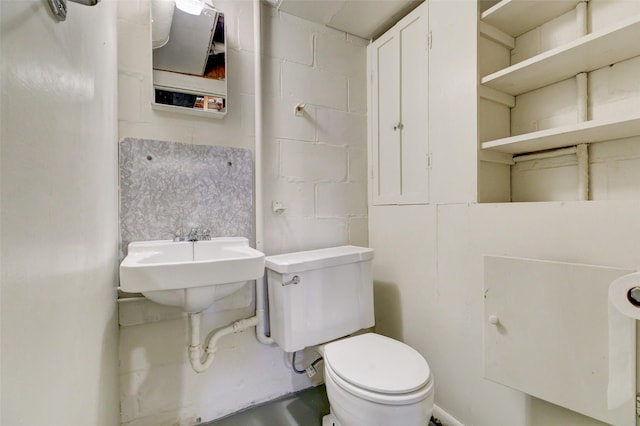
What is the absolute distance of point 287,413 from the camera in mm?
1438

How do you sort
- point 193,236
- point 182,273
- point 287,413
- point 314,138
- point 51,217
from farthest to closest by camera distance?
point 314,138 < point 287,413 < point 193,236 < point 182,273 < point 51,217

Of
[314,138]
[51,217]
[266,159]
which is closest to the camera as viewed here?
[51,217]

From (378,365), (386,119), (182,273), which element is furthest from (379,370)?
(386,119)

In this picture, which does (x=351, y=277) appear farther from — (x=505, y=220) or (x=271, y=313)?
(x=505, y=220)

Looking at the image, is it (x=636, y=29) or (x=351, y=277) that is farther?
(x=351, y=277)

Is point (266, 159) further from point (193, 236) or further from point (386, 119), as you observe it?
point (386, 119)

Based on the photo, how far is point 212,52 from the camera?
1.35 metres

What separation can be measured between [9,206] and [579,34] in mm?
1672

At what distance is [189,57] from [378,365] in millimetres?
1542

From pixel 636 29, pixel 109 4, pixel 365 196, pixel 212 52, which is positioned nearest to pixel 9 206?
pixel 109 4

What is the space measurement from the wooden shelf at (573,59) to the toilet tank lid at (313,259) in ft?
3.15

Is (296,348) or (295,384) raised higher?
(296,348)

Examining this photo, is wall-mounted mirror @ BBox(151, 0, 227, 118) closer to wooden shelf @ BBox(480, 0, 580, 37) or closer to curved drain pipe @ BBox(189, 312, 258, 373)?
curved drain pipe @ BBox(189, 312, 258, 373)

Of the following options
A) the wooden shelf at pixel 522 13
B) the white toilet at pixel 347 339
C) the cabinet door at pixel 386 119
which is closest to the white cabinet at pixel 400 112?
the cabinet door at pixel 386 119
